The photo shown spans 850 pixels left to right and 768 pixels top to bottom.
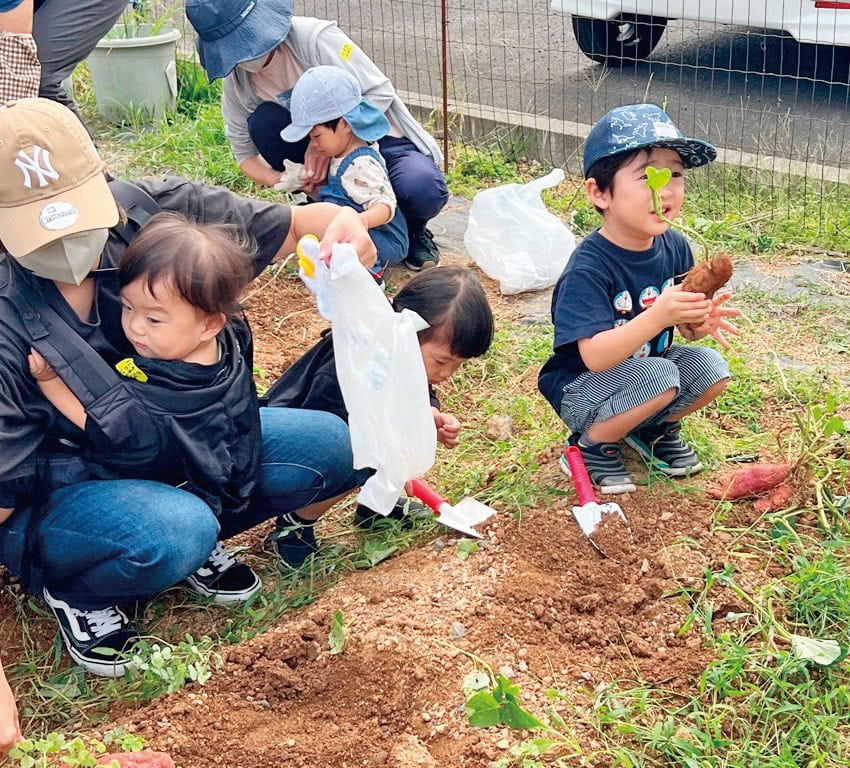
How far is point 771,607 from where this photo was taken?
2307 mm

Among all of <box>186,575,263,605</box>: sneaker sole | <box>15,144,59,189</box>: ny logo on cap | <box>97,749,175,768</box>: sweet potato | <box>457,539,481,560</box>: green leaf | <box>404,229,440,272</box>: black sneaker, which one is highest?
<box>15,144,59,189</box>: ny logo on cap

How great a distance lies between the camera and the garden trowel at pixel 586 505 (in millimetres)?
2615

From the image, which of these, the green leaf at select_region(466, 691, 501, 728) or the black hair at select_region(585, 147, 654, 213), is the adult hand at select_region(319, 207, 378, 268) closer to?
the black hair at select_region(585, 147, 654, 213)

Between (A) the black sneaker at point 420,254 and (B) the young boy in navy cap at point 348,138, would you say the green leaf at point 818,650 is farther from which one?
(A) the black sneaker at point 420,254

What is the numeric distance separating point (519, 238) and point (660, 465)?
5.29 ft

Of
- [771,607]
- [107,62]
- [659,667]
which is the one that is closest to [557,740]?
[659,667]

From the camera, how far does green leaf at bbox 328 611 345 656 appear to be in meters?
2.32

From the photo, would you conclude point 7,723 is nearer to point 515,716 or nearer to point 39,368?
point 39,368

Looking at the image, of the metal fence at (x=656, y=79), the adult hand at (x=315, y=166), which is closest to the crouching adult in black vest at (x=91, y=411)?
the adult hand at (x=315, y=166)

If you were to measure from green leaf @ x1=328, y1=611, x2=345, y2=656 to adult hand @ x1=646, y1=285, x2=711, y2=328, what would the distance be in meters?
0.96

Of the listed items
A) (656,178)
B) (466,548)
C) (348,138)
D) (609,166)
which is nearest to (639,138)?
(609,166)

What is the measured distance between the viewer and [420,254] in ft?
14.2

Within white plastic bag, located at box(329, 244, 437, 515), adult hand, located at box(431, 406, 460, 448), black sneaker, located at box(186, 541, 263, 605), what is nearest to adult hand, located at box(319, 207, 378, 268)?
white plastic bag, located at box(329, 244, 437, 515)

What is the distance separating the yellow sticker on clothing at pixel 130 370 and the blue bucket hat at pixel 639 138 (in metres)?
1.17
